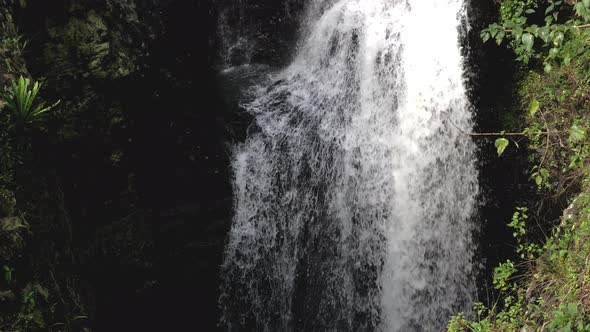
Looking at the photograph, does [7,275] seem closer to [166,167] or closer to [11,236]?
[11,236]

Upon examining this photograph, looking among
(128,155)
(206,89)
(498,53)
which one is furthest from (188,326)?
(498,53)

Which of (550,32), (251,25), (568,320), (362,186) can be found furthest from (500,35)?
(251,25)

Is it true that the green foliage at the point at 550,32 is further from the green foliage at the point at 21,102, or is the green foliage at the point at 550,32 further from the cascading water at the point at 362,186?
the green foliage at the point at 21,102

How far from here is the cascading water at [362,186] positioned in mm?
6391

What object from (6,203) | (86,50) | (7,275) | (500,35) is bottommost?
(7,275)

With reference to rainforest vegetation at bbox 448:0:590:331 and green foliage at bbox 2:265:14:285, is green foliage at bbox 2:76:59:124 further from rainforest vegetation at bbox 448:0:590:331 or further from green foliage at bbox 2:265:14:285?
rainforest vegetation at bbox 448:0:590:331

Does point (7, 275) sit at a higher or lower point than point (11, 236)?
lower

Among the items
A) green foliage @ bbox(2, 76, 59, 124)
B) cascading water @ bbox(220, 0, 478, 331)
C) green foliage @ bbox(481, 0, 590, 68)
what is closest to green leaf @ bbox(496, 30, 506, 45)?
green foliage @ bbox(481, 0, 590, 68)

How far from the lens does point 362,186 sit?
685 cm

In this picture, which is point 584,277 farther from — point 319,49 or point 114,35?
point 114,35

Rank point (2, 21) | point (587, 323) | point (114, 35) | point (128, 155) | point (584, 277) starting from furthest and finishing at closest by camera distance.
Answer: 1. point (128, 155)
2. point (114, 35)
3. point (2, 21)
4. point (584, 277)
5. point (587, 323)

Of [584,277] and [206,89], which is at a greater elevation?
[206,89]

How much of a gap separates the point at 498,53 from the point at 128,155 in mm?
5905

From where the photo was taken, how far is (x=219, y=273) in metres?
7.52
